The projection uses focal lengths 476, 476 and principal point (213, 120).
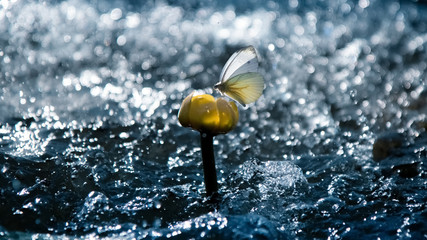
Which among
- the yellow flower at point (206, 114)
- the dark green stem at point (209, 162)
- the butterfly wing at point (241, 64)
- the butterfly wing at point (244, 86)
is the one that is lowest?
the dark green stem at point (209, 162)

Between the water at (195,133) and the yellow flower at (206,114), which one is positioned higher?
the water at (195,133)

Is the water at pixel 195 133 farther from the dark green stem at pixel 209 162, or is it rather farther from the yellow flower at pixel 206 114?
the yellow flower at pixel 206 114

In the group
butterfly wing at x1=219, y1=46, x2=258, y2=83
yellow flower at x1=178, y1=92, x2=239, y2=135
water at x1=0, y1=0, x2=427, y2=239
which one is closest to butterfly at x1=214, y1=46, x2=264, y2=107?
butterfly wing at x1=219, y1=46, x2=258, y2=83

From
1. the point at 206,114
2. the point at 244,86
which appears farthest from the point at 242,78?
the point at 206,114

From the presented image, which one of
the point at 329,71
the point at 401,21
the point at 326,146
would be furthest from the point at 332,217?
the point at 401,21

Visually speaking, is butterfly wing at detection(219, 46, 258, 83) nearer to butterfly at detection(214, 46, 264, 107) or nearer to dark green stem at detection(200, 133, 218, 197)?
butterfly at detection(214, 46, 264, 107)

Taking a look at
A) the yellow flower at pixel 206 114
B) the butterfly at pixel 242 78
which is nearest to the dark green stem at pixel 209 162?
the yellow flower at pixel 206 114
